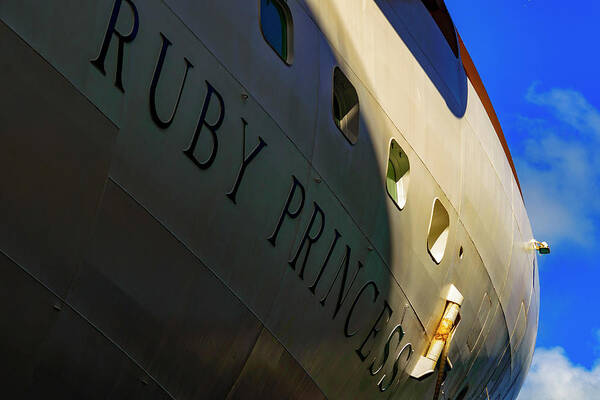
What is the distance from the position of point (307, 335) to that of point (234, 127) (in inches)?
100

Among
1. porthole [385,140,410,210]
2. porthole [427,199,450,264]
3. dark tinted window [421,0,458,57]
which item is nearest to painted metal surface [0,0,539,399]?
porthole [385,140,410,210]

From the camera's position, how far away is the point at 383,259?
952cm

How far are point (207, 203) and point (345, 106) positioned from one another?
2680mm

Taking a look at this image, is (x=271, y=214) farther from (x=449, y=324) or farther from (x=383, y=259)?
(x=449, y=324)

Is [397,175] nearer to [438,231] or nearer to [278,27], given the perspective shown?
[438,231]

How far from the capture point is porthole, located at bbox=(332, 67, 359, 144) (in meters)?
8.69

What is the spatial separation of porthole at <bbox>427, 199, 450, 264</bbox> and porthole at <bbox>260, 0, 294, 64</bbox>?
3.97m

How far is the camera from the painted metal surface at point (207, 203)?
221 inches

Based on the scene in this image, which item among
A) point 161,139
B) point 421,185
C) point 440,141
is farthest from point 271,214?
point 440,141

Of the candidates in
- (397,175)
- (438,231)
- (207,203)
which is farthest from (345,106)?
(438,231)

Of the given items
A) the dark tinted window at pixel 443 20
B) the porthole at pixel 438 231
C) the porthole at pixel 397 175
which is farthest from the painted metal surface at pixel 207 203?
the dark tinted window at pixel 443 20

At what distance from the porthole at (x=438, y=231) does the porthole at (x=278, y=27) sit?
3969mm

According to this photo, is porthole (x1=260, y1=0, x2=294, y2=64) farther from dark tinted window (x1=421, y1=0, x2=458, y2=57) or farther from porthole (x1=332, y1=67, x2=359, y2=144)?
dark tinted window (x1=421, y1=0, x2=458, y2=57)

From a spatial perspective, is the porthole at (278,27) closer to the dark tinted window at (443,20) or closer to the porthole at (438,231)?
the porthole at (438,231)
